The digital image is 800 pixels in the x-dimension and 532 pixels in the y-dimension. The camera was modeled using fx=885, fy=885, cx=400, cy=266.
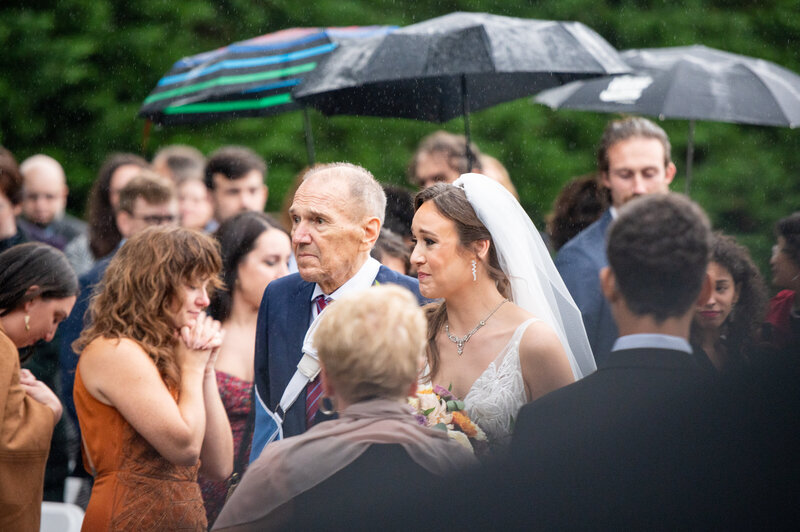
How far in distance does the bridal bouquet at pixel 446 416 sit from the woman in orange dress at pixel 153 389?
855 mm

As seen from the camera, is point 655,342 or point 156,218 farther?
point 156,218

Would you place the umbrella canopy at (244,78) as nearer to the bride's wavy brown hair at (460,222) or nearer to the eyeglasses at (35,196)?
the eyeglasses at (35,196)

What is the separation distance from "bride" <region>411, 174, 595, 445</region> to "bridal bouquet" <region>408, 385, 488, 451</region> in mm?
148

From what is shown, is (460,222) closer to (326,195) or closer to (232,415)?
(326,195)

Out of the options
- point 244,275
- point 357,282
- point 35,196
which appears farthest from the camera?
point 35,196

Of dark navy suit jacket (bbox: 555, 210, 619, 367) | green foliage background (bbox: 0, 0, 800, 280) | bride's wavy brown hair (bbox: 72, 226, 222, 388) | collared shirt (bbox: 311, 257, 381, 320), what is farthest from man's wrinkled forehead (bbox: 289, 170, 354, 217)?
green foliage background (bbox: 0, 0, 800, 280)

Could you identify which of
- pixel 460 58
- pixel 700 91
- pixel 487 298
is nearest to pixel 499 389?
pixel 487 298

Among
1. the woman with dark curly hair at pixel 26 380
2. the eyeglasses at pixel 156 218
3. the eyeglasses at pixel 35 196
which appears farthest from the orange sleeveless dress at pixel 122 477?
the eyeglasses at pixel 35 196

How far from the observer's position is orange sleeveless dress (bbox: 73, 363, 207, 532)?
2.85 m

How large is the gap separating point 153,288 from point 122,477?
645mm

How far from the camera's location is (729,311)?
1.31 meters

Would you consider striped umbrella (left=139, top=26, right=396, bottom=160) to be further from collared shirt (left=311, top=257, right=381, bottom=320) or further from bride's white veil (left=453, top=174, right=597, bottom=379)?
bride's white veil (left=453, top=174, right=597, bottom=379)

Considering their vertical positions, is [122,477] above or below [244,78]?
below

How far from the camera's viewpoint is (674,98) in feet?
17.0
